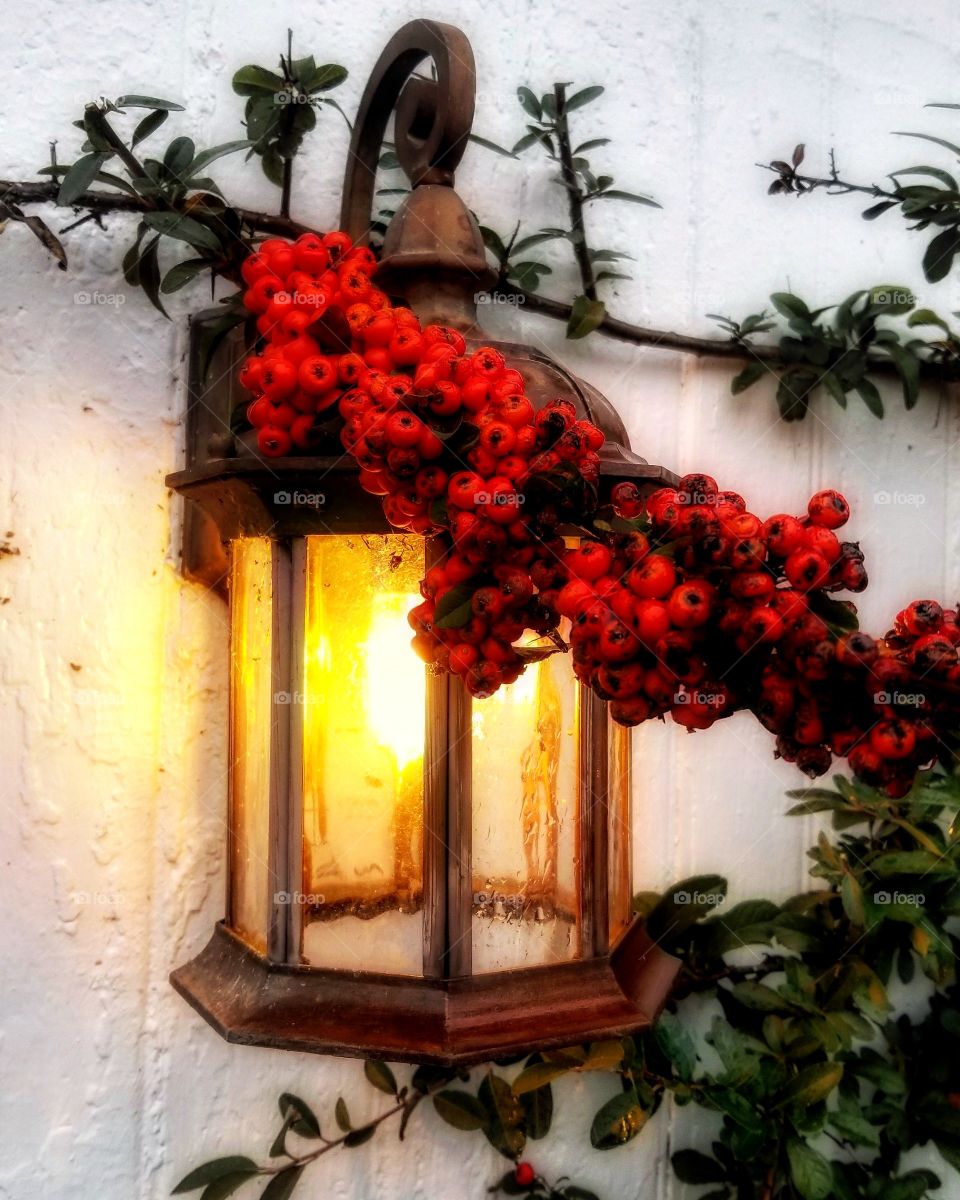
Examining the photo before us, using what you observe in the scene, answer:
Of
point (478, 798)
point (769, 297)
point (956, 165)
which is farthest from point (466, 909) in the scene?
point (956, 165)

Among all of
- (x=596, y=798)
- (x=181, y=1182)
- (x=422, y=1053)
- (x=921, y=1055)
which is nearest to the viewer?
(x=422, y=1053)

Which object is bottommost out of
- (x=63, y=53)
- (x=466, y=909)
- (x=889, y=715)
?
(x=466, y=909)

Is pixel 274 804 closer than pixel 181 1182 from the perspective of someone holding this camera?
Yes

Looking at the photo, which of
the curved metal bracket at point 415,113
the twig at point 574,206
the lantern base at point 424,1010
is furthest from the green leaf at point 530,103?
the lantern base at point 424,1010

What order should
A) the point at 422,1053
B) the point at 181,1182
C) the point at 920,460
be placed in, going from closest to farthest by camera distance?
the point at 422,1053 < the point at 181,1182 < the point at 920,460

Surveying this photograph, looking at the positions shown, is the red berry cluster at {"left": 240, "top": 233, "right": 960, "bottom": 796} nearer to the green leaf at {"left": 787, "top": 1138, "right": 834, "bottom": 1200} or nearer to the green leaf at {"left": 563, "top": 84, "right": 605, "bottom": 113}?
the green leaf at {"left": 563, "top": 84, "right": 605, "bottom": 113}

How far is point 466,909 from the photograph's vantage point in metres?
0.68

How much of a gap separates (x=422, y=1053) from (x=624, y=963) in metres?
0.19

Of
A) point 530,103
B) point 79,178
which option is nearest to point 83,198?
point 79,178

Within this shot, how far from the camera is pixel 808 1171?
2.91 feet

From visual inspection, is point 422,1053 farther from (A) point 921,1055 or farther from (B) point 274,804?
(A) point 921,1055

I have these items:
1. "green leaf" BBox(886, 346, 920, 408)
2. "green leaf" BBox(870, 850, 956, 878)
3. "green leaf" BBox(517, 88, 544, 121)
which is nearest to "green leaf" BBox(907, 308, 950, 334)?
"green leaf" BBox(886, 346, 920, 408)

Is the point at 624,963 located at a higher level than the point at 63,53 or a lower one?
lower

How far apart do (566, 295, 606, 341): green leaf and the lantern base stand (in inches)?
23.4
